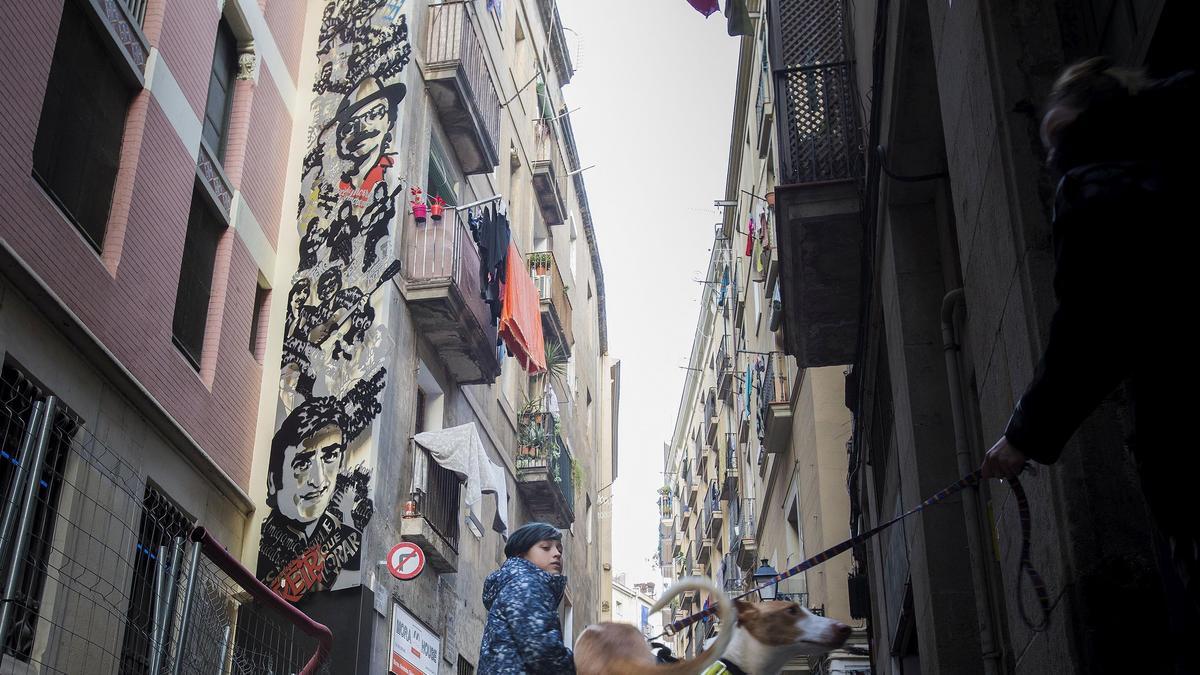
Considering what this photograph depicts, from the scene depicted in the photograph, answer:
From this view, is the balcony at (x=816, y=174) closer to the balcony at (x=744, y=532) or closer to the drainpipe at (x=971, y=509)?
the drainpipe at (x=971, y=509)

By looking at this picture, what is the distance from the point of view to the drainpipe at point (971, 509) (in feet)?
22.0

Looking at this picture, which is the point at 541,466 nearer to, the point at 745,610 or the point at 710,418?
the point at 745,610

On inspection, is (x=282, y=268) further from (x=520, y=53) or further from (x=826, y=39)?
(x=520, y=53)

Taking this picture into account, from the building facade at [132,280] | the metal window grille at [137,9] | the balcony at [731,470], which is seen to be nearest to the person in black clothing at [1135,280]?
the building facade at [132,280]

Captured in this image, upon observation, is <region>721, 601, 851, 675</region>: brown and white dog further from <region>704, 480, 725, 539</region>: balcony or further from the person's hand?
<region>704, 480, 725, 539</region>: balcony

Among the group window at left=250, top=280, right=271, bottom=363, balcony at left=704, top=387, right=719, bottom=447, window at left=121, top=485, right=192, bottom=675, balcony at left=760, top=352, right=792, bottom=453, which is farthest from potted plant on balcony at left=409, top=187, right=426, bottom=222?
balcony at left=704, top=387, right=719, bottom=447

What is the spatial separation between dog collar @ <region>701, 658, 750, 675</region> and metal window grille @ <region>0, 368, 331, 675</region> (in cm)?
266

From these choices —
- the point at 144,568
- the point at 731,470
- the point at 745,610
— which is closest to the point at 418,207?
the point at 144,568

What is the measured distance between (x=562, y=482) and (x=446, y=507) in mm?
8556

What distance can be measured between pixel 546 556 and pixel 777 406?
17.2m

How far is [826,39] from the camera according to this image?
1417cm

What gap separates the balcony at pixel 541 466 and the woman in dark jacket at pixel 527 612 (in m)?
18.6

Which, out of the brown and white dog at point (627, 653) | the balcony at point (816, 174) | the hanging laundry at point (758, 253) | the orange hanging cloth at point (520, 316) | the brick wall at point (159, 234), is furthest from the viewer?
the hanging laundry at point (758, 253)

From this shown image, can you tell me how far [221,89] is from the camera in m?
15.1
